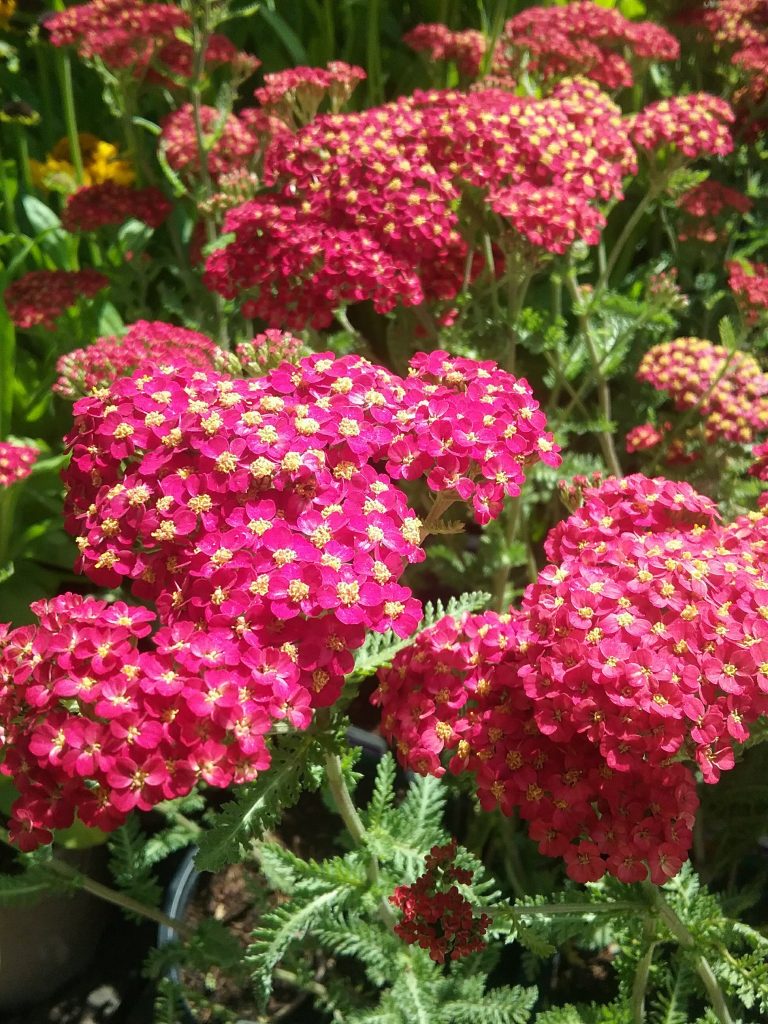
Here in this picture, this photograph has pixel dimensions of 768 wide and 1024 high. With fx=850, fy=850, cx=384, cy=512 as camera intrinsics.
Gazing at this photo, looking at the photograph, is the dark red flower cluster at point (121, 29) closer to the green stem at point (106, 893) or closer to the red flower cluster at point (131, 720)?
the red flower cluster at point (131, 720)

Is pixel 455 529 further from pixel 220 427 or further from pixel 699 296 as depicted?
pixel 699 296

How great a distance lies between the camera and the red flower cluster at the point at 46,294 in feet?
6.24

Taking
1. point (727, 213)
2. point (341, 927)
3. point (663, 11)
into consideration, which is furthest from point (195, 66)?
point (341, 927)

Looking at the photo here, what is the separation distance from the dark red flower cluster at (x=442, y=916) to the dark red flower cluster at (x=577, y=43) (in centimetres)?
176

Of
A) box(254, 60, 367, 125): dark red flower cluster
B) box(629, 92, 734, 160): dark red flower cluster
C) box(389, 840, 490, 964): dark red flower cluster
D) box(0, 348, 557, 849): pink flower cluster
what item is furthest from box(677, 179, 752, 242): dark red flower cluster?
box(389, 840, 490, 964): dark red flower cluster

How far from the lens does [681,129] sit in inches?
70.4

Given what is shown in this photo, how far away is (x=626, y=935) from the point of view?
1.24 m

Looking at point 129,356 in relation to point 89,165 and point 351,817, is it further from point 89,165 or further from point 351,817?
point 89,165

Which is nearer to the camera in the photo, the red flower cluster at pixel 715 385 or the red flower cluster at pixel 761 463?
the red flower cluster at pixel 761 463

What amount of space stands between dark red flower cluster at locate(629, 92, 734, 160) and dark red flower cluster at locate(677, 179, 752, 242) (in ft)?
0.94

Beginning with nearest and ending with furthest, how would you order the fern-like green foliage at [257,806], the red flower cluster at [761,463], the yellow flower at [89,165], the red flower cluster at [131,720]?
the red flower cluster at [131,720] → the fern-like green foliage at [257,806] → the red flower cluster at [761,463] → the yellow flower at [89,165]

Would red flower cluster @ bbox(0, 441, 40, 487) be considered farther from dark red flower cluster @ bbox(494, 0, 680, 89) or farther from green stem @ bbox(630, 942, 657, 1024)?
dark red flower cluster @ bbox(494, 0, 680, 89)

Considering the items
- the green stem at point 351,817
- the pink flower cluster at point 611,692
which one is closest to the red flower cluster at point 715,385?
the pink flower cluster at point 611,692

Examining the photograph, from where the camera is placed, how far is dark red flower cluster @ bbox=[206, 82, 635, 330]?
5.14ft
